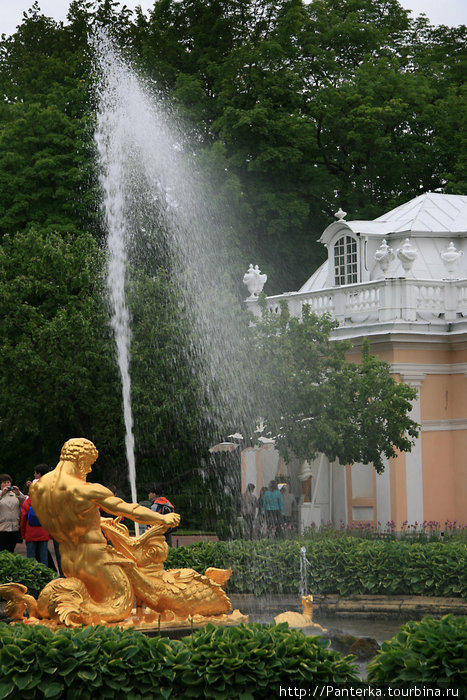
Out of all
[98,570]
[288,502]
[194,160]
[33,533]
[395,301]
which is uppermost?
[194,160]

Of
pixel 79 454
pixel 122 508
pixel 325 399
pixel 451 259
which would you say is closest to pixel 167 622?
pixel 122 508

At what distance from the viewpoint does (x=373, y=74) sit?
37844 mm

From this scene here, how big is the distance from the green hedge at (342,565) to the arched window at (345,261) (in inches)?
587

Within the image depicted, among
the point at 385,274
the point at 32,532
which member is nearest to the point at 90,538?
the point at 32,532

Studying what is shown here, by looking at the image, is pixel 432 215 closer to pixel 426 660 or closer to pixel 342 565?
pixel 342 565

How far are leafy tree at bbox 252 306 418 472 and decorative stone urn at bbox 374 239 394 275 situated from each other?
4.13 meters

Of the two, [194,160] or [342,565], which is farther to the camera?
[194,160]

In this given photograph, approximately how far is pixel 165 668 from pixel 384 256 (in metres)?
20.0

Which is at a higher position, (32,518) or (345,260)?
(345,260)

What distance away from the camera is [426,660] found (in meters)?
7.65

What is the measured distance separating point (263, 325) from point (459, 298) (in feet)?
19.1

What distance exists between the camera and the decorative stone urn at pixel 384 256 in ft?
89.1

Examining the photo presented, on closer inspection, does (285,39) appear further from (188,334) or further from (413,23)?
(188,334)

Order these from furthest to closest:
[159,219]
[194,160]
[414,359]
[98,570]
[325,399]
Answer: [194,160] → [159,219] → [414,359] → [325,399] → [98,570]
